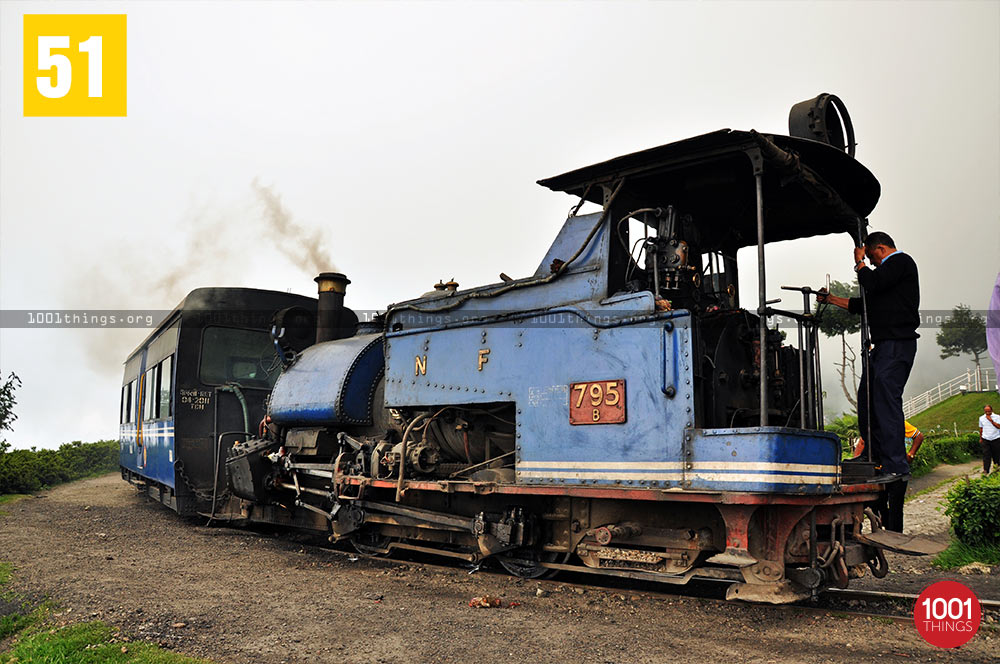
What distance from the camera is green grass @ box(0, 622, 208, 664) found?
4.39m

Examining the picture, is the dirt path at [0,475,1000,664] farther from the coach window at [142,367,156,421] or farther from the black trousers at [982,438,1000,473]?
the black trousers at [982,438,1000,473]

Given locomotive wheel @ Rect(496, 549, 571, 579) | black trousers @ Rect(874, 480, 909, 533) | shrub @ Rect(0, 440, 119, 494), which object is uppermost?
black trousers @ Rect(874, 480, 909, 533)

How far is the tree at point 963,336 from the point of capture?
44.8 metres

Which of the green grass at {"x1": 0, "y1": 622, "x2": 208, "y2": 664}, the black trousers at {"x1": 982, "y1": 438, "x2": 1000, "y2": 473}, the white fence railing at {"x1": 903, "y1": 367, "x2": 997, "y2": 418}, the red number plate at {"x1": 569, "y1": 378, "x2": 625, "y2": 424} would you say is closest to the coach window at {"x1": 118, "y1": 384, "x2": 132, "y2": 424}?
the green grass at {"x1": 0, "y1": 622, "x2": 208, "y2": 664}

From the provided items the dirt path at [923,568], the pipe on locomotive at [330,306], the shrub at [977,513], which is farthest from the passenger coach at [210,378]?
the shrub at [977,513]

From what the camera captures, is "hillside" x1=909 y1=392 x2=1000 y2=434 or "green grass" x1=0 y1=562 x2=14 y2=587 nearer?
"green grass" x1=0 y1=562 x2=14 y2=587

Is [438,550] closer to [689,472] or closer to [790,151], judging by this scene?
[689,472]

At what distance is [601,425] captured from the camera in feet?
18.8

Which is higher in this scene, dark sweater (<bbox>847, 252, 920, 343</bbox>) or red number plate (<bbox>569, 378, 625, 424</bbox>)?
dark sweater (<bbox>847, 252, 920, 343</bbox>)

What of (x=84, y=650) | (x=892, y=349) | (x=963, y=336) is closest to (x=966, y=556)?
(x=892, y=349)

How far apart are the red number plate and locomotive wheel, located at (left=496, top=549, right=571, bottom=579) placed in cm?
147

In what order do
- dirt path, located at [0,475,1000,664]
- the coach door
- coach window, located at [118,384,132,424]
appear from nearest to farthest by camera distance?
dirt path, located at [0,475,1000,664]
the coach door
coach window, located at [118,384,132,424]

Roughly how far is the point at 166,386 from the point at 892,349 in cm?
1027

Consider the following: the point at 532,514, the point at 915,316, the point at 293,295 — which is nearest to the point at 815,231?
the point at 915,316
